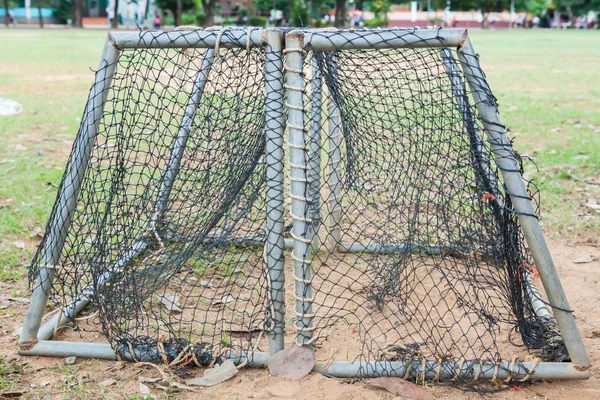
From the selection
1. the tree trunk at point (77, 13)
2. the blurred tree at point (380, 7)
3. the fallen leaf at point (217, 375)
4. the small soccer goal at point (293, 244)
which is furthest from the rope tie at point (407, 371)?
the blurred tree at point (380, 7)

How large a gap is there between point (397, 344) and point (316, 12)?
5529 cm

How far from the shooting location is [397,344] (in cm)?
312

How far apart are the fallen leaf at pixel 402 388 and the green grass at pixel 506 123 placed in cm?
232

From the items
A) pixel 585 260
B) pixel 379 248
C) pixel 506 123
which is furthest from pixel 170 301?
pixel 506 123

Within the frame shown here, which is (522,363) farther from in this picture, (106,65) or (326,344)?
(106,65)

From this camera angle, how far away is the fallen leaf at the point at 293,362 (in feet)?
9.47

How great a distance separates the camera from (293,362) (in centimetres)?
290

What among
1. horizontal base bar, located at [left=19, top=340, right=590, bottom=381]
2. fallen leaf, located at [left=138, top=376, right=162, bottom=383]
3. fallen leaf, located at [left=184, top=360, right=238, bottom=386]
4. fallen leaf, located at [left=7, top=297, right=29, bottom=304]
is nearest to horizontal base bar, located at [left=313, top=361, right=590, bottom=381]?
horizontal base bar, located at [left=19, top=340, right=590, bottom=381]

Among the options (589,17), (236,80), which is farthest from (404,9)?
(236,80)

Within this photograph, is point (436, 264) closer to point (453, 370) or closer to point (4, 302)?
point (453, 370)

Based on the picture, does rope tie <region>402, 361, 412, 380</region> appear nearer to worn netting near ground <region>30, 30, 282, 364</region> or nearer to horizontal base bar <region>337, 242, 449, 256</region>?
worn netting near ground <region>30, 30, 282, 364</region>

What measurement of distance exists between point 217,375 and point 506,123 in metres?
6.82

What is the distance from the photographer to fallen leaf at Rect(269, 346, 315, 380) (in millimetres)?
2886

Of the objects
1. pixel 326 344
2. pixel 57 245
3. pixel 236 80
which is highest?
pixel 236 80
